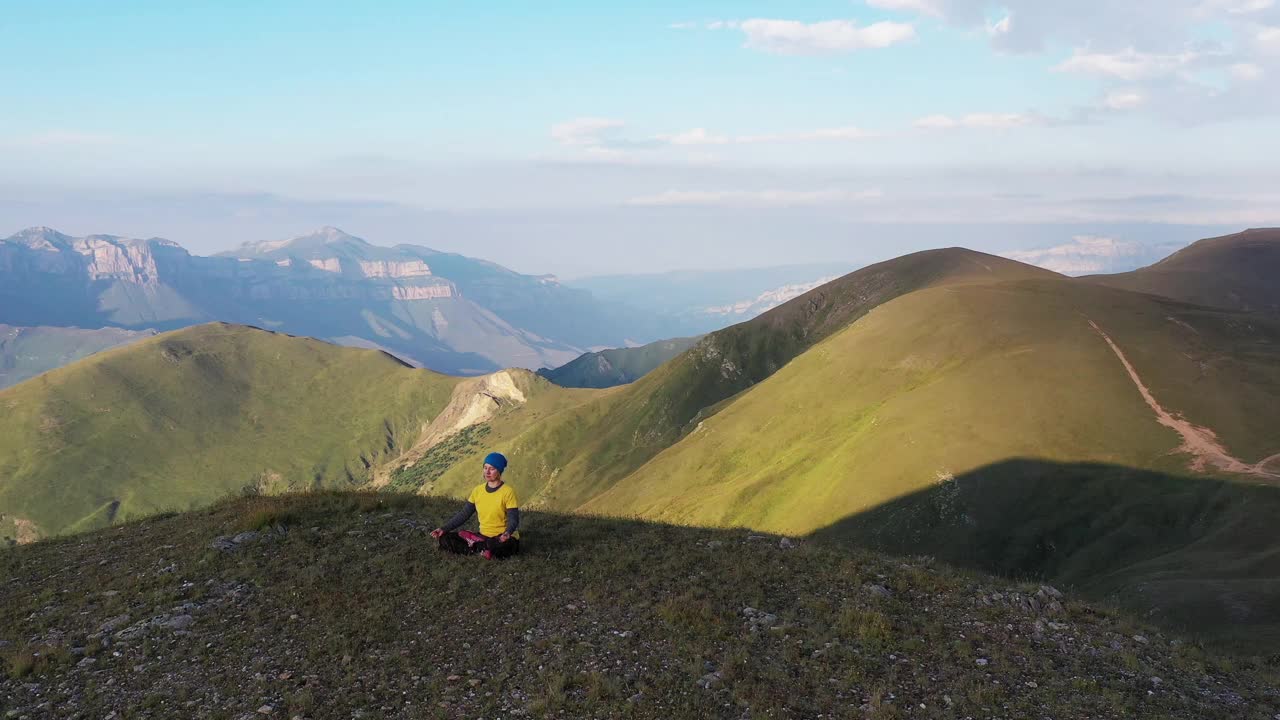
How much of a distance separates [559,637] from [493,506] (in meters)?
4.88

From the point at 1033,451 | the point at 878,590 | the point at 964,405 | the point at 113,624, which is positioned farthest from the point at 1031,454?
the point at 113,624

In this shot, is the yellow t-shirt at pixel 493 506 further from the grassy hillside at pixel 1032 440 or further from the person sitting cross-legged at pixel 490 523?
the grassy hillside at pixel 1032 440

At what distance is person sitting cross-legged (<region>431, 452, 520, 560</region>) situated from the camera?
18.9m

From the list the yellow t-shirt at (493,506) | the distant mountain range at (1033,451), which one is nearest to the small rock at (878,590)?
the distant mountain range at (1033,451)

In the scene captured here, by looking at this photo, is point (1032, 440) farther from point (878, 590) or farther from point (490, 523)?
point (490, 523)

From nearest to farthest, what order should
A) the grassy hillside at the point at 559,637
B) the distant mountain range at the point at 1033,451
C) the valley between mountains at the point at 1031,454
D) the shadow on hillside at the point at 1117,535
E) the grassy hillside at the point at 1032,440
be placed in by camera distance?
the grassy hillside at the point at 559,637, the shadow on hillside at the point at 1117,535, the valley between mountains at the point at 1031,454, the distant mountain range at the point at 1033,451, the grassy hillside at the point at 1032,440

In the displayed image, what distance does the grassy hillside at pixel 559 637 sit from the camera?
42.7ft

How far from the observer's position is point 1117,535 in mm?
55156

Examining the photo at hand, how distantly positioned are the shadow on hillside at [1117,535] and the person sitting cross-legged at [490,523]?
2454 cm

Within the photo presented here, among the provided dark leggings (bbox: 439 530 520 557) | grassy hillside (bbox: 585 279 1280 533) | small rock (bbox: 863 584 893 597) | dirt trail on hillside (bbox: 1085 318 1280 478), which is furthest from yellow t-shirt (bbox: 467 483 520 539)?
dirt trail on hillside (bbox: 1085 318 1280 478)

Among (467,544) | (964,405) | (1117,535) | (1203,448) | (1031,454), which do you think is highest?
(467,544)

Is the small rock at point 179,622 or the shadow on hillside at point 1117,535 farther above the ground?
the small rock at point 179,622

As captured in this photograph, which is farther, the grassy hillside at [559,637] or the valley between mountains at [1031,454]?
the valley between mountains at [1031,454]

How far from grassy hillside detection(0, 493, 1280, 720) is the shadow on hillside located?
1387 cm
